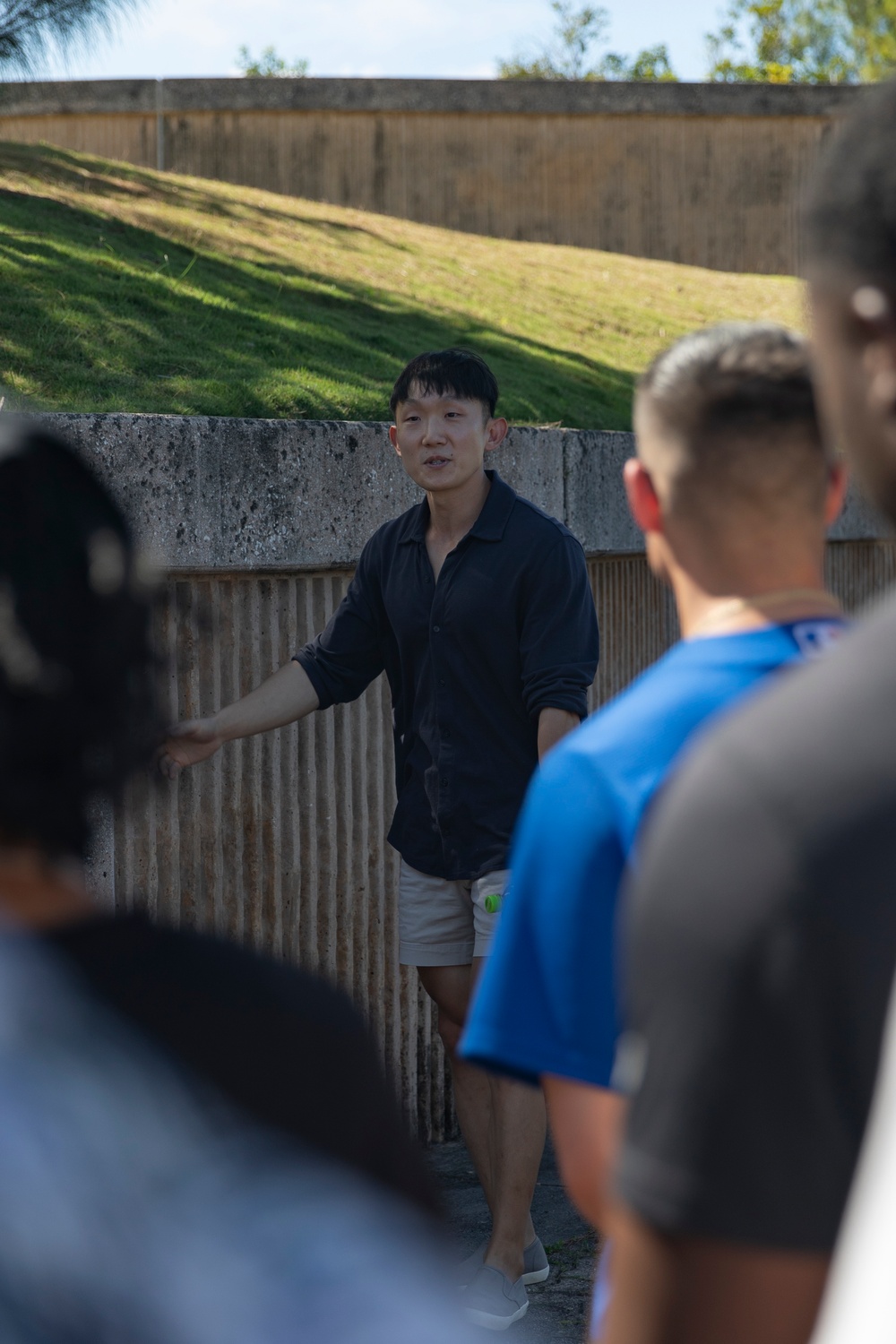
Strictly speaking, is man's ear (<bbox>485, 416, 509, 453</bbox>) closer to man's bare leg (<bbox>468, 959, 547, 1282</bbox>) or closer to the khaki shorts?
the khaki shorts

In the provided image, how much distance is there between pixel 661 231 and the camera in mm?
19406

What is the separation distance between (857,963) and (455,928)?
3.15 meters

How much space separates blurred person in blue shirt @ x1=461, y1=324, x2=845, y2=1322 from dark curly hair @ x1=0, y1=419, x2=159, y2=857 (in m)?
0.59

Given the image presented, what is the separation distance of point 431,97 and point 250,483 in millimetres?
15332

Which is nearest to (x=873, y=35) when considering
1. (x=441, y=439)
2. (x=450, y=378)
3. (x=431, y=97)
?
(x=431, y=97)

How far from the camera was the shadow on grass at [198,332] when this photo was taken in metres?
5.67

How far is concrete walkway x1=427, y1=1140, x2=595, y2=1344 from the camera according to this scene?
12.5 ft

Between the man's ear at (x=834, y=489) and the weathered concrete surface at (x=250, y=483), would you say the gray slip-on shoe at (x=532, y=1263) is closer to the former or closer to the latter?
the weathered concrete surface at (x=250, y=483)

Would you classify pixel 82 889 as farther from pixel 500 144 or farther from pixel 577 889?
pixel 500 144

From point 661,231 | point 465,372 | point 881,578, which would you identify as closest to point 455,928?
point 465,372

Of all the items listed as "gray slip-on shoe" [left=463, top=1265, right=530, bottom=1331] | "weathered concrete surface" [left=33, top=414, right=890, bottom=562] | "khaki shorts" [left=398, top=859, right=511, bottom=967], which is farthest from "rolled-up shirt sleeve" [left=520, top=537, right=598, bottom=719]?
"gray slip-on shoe" [left=463, top=1265, right=530, bottom=1331]

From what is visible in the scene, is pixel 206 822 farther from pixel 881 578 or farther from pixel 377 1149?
pixel 881 578

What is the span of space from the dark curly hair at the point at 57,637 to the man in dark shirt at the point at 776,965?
0.45 meters

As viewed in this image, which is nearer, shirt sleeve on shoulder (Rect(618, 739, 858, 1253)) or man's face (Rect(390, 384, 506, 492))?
shirt sleeve on shoulder (Rect(618, 739, 858, 1253))
